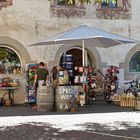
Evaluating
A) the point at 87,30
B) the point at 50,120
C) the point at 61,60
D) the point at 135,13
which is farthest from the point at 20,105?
the point at 135,13

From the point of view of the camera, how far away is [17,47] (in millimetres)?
18828

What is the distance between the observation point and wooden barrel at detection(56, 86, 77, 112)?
49.5 ft

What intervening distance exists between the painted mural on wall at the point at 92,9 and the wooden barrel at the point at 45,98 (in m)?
5.31

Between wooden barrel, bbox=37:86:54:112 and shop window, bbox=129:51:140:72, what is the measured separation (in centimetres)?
691

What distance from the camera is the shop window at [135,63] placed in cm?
2112

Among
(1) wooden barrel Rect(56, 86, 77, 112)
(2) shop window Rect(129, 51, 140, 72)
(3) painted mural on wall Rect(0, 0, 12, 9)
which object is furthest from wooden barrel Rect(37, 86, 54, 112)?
(2) shop window Rect(129, 51, 140, 72)

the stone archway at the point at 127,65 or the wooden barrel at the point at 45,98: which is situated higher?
the stone archway at the point at 127,65

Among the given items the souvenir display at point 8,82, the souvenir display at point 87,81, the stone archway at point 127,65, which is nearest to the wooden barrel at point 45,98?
the souvenir display at point 87,81

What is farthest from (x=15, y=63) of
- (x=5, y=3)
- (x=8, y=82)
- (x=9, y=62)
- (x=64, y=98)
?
(x=64, y=98)

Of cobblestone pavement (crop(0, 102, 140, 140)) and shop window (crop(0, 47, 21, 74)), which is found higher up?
shop window (crop(0, 47, 21, 74))

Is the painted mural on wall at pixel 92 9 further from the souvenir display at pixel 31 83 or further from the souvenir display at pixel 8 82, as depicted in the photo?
the souvenir display at pixel 8 82

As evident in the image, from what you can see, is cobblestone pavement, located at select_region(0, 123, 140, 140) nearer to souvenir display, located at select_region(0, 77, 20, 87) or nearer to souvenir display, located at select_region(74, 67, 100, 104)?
souvenir display, located at select_region(74, 67, 100, 104)

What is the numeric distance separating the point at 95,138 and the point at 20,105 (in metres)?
8.86

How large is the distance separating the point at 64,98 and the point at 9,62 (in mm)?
4863
